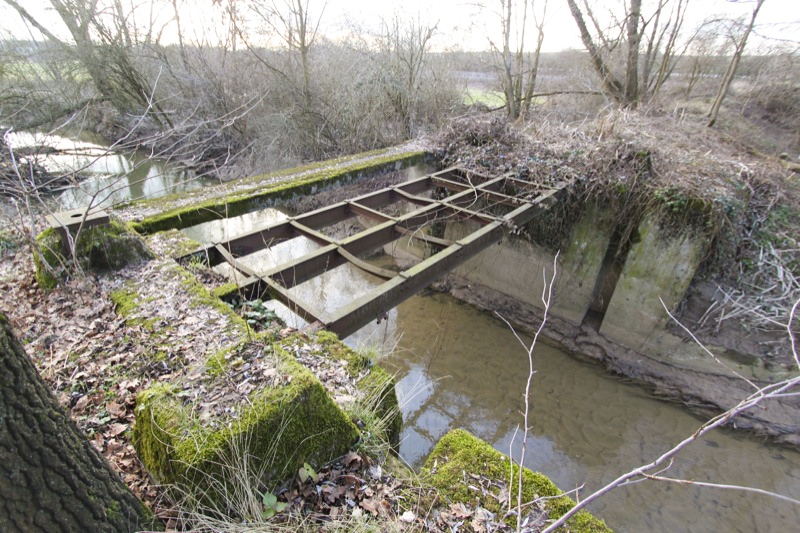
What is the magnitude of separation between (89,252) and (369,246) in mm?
2697

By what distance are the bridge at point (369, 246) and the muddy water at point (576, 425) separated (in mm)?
599

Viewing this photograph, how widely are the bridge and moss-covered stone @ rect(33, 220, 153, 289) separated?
0.50 metres

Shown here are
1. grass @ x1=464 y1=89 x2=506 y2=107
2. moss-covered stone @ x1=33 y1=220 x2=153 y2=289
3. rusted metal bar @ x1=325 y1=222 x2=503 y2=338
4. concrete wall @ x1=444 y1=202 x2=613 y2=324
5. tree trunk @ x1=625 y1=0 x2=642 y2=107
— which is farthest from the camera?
grass @ x1=464 y1=89 x2=506 y2=107

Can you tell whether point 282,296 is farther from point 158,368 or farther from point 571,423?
point 571,423

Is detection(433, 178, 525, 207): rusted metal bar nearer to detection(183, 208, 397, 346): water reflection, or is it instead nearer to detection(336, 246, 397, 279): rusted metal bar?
detection(183, 208, 397, 346): water reflection

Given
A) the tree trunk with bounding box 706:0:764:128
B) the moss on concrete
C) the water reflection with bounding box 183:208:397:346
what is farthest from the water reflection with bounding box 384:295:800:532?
the tree trunk with bounding box 706:0:764:128

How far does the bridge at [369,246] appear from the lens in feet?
11.3

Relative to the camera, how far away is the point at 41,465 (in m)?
1.23

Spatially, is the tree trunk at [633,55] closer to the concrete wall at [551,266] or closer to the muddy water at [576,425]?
the concrete wall at [551,266]

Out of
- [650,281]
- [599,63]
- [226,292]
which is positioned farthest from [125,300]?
[599,63]

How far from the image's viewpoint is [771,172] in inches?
262

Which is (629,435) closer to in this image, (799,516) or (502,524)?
(799,516)

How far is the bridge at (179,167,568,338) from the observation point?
3.45m

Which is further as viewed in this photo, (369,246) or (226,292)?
(369,246)
